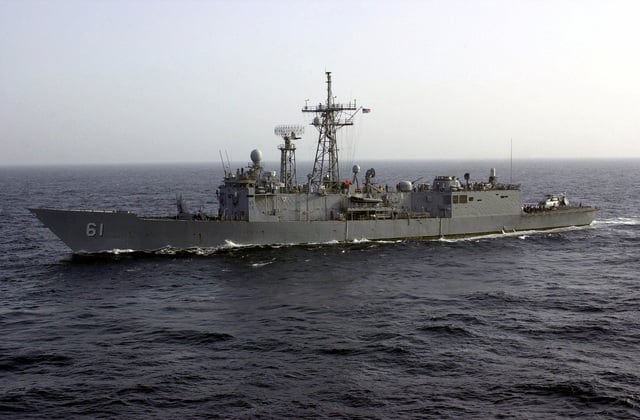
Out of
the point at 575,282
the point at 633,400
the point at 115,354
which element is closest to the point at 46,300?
the point at 115,354

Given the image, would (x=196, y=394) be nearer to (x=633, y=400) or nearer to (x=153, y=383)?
(x=153, y=383)

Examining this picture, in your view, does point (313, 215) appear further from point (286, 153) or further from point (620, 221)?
point (620, 221)

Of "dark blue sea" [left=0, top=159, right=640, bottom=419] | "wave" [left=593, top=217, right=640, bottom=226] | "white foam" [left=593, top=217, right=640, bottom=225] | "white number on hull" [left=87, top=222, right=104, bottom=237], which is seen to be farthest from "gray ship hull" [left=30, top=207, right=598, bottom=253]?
"white foam" [left=593, top=217, right=640, bottom=225]

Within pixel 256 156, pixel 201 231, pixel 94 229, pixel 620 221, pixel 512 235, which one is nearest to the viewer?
pixel 94 229

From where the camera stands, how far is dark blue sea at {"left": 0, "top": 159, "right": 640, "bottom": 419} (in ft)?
57.4

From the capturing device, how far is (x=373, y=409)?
1691 cm

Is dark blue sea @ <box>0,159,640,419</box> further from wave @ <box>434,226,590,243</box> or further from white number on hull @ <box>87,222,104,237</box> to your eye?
wave @ <box>434,226,590,243</box>

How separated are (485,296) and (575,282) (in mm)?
6094

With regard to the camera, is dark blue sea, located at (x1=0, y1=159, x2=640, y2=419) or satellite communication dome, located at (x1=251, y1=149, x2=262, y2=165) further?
satellite communication dome, located at (x1=251, y1=149, x2=262, y2=165)

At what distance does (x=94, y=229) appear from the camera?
37.1 metres

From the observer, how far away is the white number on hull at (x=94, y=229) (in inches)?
1458

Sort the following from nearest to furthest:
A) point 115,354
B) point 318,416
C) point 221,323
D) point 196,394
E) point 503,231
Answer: point 318,416
point 196,394
point 115,354
point 221,323
point 503,231

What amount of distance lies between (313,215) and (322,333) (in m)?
18.6

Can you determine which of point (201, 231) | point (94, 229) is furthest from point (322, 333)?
point (94, 229)
